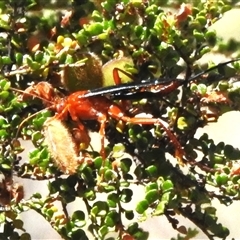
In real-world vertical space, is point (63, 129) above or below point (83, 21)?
below

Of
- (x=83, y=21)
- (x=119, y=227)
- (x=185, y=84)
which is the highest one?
(x=83, y=21)

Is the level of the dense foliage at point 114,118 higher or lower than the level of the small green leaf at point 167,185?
higher

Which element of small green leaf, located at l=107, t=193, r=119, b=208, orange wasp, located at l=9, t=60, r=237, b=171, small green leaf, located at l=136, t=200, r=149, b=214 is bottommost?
small green leaf, located at l=136, t=200, r=149, b=214

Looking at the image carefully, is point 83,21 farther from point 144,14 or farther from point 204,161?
point 204,161

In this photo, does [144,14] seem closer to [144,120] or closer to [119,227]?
[144,120]

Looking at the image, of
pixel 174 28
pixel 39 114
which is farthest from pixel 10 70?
pixel 174 28
